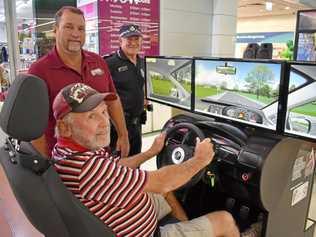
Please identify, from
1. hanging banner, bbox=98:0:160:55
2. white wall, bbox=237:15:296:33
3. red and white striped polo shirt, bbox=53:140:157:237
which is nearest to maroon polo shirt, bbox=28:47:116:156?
red and white striped polo shirt, bbox=53:140:157:237

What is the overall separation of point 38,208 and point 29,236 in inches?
56.1

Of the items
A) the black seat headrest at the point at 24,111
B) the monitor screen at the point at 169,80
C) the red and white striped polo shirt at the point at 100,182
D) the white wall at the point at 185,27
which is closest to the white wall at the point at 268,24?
the white wall at the point at 185,27

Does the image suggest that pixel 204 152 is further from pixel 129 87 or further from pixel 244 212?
pixel 129 87

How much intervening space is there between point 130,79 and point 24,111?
171 centimetres

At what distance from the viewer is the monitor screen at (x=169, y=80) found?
203 cm

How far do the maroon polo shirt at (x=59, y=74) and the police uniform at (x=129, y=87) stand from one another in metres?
0.49

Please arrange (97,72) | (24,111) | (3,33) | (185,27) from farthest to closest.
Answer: (185,27)
(3,33)
(97,72)
(24,111)

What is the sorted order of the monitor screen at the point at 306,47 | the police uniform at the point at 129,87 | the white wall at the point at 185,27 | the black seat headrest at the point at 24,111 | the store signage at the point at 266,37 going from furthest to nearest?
1. the store signage at the point at 266,37
2. the white wall at the point at 185,27
3. the monitor screen at the point at 306,47
4. the police uniform at the point at 129,87
5. the black seat headrest at the point at 24,111

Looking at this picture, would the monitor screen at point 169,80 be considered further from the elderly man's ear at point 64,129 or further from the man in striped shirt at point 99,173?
the elderly man's ear at point 64,129

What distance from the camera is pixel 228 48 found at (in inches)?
226

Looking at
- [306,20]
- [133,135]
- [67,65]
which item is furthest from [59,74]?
[306,20]

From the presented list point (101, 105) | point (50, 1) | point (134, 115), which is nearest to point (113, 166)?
point (101, 105)

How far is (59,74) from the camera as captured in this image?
6.32 feet

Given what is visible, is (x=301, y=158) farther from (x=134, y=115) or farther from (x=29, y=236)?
(x=29, y=236)
